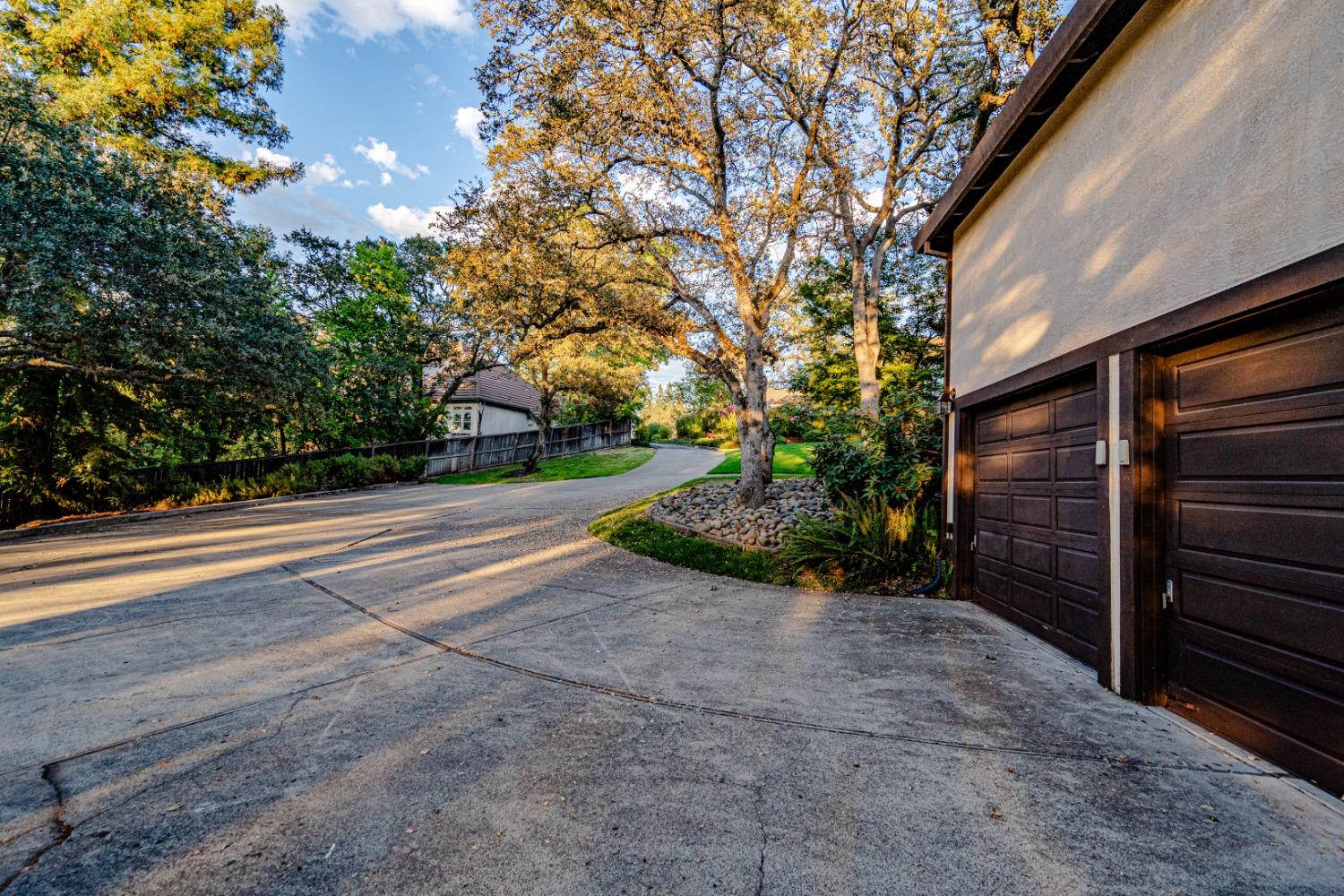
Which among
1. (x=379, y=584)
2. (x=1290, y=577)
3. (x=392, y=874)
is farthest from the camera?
(x=379, y=584)

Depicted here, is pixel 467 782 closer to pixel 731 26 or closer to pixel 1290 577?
pixel 1290 577

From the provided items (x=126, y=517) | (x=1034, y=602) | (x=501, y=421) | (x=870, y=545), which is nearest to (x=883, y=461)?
(x=870, y=545)

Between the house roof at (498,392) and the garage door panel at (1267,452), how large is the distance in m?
23.6

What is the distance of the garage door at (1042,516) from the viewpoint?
367 centimetres

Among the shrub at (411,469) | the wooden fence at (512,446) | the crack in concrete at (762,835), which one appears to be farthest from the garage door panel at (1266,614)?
the wooden fence at (512,446)

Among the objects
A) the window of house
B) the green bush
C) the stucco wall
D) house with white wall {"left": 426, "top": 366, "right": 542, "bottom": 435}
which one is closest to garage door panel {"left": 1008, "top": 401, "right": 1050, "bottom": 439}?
house with white wall {"left": 426, "top": 366, "right": 542, "bottom": 435}

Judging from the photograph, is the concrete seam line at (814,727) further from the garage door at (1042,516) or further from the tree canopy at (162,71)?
the tree canopy at (162,71)

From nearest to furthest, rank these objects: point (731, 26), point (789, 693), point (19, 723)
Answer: point (19, 723) < point (789, 693) < point (731, 26)

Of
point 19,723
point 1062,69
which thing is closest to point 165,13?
point 19,723

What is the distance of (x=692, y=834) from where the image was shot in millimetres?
1921

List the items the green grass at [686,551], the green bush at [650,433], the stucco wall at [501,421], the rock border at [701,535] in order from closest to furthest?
the green grass at [686,551], the rock border at [701,535], the stucco wall at [501,421], the green bush at [650,433]

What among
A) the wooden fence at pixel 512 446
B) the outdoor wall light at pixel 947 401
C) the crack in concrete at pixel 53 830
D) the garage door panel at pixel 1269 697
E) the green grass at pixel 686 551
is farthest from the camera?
the wooden fence at pixel 512 446

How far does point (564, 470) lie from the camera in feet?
66.9

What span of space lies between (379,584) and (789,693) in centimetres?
468
